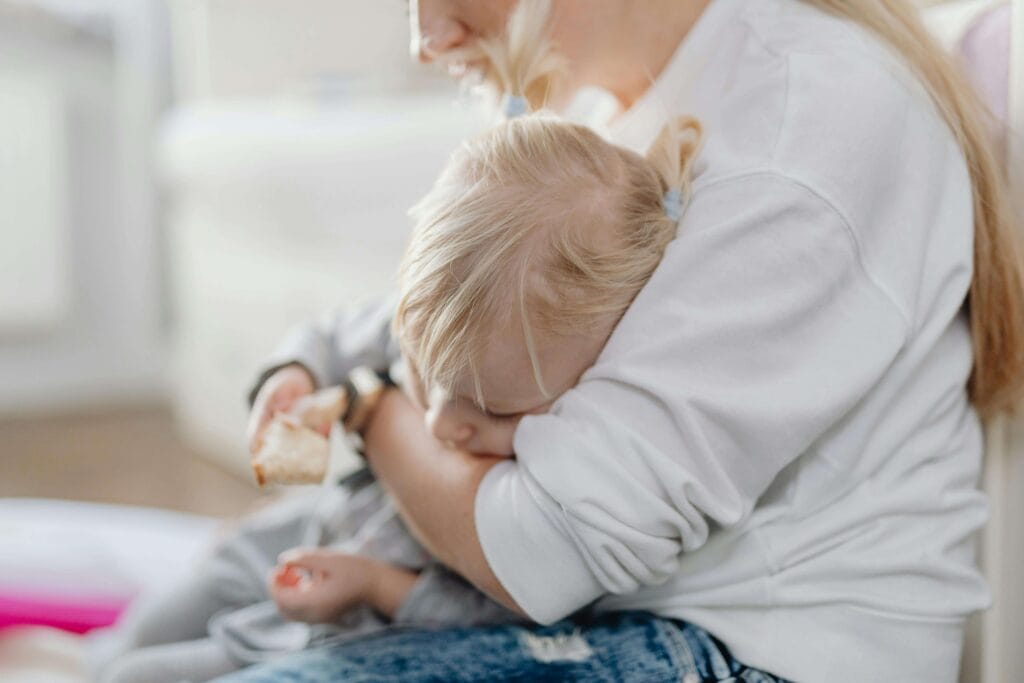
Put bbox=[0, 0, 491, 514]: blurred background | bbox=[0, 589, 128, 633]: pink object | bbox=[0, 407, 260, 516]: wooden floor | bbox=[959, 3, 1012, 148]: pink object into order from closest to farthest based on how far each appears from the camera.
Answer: bbox=[959, 3, 1012, 148]: pink object → bbox=[0, 589, 128, 633]: pink object → bbox=[0, 0, 491, 514]: blurred background → bbox=[0, 407, 260, 516]: wooden floor

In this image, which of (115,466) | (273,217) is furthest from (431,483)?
(115,466)

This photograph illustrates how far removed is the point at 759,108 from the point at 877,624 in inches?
12.3

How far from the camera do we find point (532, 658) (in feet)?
2.12

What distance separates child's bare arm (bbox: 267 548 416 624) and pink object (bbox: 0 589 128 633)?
0.43 meters

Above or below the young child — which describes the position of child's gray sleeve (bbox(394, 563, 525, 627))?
below

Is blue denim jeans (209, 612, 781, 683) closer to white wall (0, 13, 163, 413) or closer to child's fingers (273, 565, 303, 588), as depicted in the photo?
child's fingers (273, 565, 303, 588)

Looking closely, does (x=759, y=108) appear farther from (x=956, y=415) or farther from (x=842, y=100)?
(x=956, y=415)

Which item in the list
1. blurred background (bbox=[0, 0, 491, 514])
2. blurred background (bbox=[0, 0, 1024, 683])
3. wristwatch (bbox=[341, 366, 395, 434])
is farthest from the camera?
blurred background (bbox=[0, 0, 491, 514])

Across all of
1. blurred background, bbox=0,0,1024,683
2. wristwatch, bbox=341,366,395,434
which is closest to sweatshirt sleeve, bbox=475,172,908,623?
wristwatch, bbox=341,366,395,434

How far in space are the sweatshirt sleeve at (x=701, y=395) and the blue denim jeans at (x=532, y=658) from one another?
5 centimetres

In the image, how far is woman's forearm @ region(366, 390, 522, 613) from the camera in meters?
0.65

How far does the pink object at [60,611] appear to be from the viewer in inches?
41.3

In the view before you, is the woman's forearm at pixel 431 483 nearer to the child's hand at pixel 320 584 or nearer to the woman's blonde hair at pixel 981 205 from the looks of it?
the child's hand at pixel 320 584

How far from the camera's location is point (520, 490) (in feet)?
2.02
